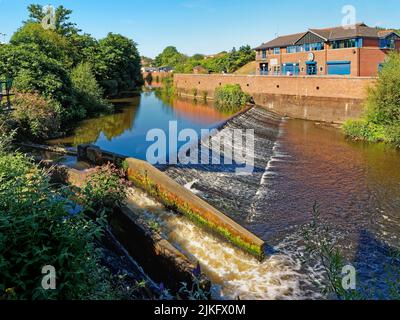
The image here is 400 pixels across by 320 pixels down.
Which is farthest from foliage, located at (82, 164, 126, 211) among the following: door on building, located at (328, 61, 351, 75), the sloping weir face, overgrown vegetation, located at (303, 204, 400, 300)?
door on building, located at (328, 61, 351, 75)

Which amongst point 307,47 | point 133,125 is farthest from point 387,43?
point 133,125

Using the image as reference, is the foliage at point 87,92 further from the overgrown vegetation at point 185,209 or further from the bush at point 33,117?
the overgrown vegetation at point 185,209

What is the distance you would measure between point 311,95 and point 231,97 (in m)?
9.36

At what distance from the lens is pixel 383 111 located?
22.4 meters

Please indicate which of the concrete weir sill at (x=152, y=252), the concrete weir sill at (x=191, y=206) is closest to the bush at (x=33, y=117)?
the concrete weir sill at (x=191, y=206)

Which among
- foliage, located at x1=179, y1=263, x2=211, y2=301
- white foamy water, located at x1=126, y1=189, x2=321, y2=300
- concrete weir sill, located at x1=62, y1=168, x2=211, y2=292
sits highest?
foliage, located at x1=179, y1=263, x2=211, y2=301

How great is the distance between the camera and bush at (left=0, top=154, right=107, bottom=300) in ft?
11.5

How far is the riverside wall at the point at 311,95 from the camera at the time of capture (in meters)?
28.0

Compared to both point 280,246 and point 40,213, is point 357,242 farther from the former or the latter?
point 40,213

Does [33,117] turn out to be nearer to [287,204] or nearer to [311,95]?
[287,204]

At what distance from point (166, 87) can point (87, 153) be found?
4894 centimetres

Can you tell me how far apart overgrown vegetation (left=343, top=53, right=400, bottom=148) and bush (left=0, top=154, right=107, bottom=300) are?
67.2 feet

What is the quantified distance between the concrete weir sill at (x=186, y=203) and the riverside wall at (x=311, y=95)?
19.3m

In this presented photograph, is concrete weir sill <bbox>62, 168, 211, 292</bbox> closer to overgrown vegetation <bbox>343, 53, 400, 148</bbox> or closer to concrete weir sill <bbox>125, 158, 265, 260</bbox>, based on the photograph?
concrete weir sill <bbox>125, 158, 265, 260</bbox>
